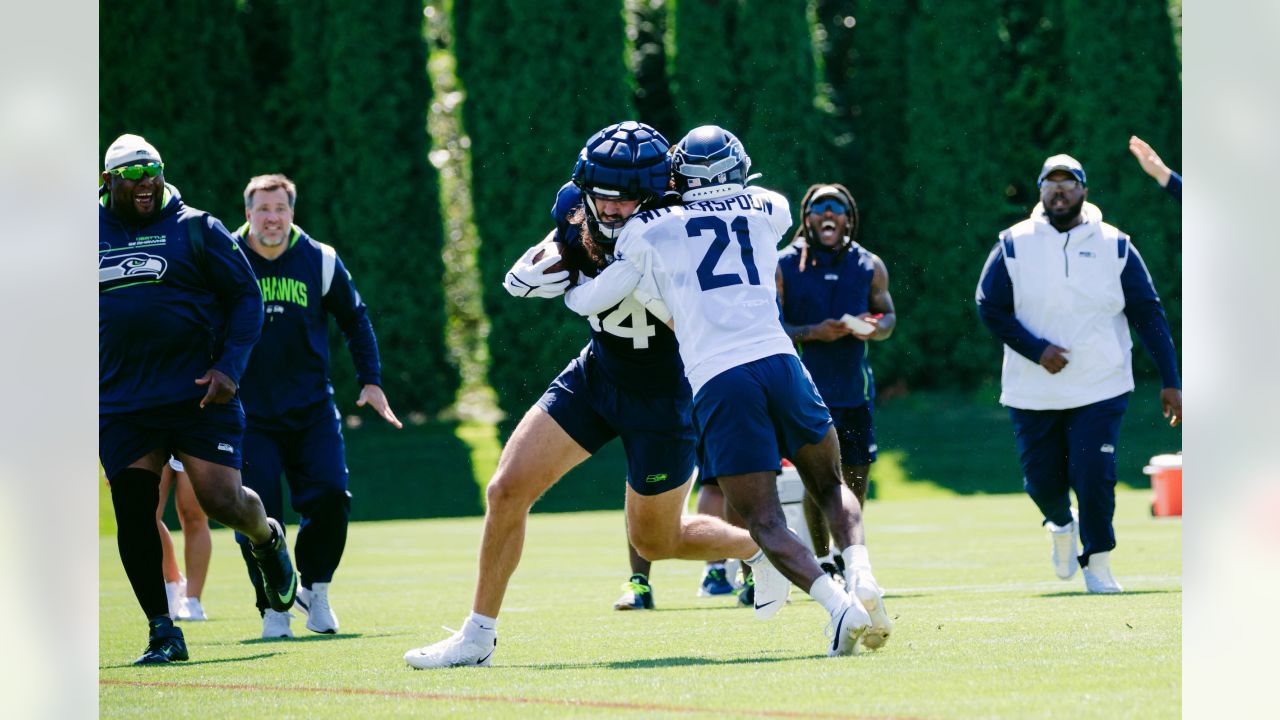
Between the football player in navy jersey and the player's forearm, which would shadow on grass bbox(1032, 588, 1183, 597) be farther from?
the player's forearm

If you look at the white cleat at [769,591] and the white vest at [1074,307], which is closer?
the white cleat at [769,591]

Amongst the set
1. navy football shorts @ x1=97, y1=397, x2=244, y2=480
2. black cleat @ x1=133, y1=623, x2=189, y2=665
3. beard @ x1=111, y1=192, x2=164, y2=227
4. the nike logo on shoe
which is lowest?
black cleat @ x1=133, y1=623, x2=189, y2=665

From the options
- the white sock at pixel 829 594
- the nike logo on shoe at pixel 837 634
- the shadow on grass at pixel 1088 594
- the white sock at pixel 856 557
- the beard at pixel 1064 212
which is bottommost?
A: the shadow on grass at pixel 1088 594

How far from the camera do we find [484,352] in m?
26.0

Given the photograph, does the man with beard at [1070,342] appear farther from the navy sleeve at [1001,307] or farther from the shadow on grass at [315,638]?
the shadow on grass at [315,638]

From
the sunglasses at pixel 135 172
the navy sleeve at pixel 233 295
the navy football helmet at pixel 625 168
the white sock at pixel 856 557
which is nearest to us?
the white sock at pixel 856 557

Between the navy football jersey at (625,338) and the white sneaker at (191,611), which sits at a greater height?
the navy football jersey at (625,338)

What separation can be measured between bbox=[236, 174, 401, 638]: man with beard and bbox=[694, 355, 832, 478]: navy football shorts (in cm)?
306

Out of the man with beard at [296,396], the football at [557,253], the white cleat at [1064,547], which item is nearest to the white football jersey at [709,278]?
the football at [557,253]

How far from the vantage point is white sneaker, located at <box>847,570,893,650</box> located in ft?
20.0

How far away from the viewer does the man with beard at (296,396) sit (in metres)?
8.94

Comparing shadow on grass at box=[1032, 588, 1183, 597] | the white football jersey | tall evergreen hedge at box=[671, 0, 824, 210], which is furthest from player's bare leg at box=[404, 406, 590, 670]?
tall evergreen hedge at box=[671, 0, 824, 210]

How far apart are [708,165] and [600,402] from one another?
3.35 feet
